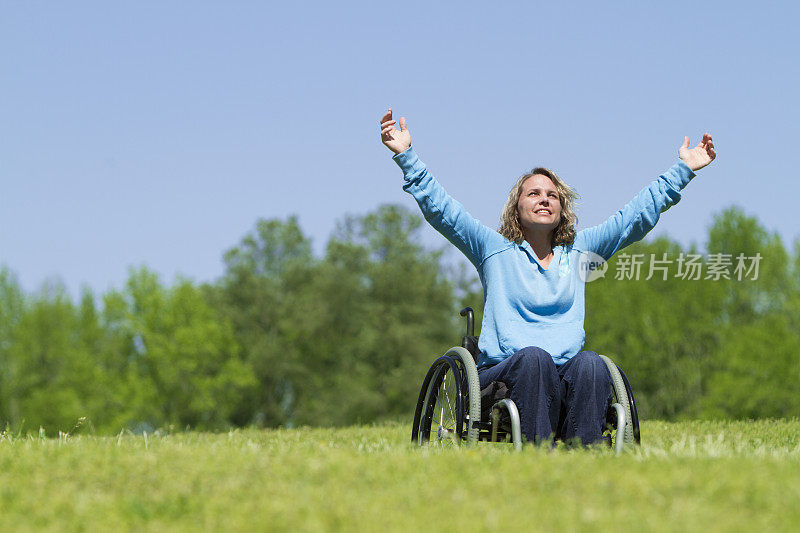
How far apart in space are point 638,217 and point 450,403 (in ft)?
7.01

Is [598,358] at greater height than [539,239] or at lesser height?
lesser

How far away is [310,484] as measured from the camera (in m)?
3.59

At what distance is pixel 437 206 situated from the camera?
6.19 meters

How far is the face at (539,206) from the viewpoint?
628 cm

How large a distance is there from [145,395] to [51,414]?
3890mm

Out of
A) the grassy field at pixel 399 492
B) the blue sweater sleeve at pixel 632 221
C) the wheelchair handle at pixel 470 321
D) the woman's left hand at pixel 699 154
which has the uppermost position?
the woman's left hand at pixel 699 154

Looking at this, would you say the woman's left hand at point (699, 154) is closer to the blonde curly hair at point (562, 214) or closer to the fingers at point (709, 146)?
the fingers at point (709, 146)

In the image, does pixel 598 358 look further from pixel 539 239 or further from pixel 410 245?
pixel 410 245

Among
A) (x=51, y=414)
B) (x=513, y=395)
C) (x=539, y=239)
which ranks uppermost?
(x=539, y=239)

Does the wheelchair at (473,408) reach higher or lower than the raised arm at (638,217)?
lower

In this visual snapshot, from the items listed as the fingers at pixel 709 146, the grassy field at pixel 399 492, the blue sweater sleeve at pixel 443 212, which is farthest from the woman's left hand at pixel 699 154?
the grassy field at pixel 399 492

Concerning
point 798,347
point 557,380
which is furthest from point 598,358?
point 798,347

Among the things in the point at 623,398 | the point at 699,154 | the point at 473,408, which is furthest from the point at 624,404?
the point at 699,154

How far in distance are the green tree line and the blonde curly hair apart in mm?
25536
